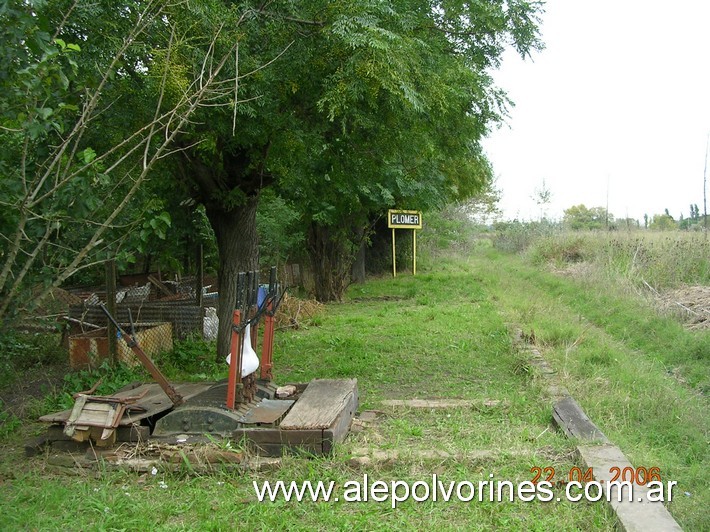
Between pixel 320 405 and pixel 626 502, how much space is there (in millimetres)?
2452

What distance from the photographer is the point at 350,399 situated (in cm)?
559

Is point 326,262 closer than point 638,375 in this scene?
No

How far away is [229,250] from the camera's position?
27.2 ft

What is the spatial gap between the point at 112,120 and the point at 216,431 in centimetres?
336

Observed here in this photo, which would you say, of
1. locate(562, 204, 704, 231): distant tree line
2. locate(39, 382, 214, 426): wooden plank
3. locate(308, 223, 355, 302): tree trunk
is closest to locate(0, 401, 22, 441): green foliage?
locate(39, 382, 214, 426): wooden plank

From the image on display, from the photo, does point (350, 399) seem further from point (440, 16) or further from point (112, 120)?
point (440, 16)

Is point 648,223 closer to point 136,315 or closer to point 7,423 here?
point 136,315

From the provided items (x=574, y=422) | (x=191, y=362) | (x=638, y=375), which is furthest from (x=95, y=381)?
(x=638, y=375)

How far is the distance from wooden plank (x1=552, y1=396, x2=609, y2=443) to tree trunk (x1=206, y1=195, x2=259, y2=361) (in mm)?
4346

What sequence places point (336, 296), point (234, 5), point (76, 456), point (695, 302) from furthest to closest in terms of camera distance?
1. point (336, 296)
2. point (695, 302)
3. point (234, 5)
4. point (76, 456)

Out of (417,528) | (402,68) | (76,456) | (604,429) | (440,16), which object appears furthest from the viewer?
(440,16)

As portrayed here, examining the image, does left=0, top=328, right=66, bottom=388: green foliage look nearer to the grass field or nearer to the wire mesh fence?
the wire mesh fence

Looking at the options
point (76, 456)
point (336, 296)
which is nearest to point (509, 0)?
point (76, 456)

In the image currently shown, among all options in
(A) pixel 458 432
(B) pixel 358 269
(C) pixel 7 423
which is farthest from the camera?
(B) pixel 358 269
